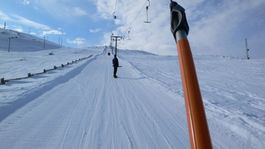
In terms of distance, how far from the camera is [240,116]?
6.40 meters

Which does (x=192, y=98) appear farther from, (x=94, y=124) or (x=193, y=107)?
(x=94, y=124)

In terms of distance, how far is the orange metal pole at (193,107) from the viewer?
1.38 meters

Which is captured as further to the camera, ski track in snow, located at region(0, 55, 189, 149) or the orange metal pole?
ski track in snow, located at region(0, 55, 189, 149)

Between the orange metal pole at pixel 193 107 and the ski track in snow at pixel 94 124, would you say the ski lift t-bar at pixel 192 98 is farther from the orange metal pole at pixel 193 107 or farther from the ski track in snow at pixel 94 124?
the ski track in snow at pixel 94 124

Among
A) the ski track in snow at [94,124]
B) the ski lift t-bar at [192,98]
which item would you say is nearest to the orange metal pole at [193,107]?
the ski lift t-bar at [192,98]

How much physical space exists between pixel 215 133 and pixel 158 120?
5.05 feet

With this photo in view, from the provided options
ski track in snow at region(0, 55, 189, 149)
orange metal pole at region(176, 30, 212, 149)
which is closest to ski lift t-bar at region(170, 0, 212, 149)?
orange metal pole at region(176, 30, 212, 149)

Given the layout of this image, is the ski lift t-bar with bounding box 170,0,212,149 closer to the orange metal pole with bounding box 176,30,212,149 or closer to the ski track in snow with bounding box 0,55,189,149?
the orange metal pole with bounding box 176,30,212,149

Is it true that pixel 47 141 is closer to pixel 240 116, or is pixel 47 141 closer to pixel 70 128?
pixel 70 128

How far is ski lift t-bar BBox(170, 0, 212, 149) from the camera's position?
1385 millimetres

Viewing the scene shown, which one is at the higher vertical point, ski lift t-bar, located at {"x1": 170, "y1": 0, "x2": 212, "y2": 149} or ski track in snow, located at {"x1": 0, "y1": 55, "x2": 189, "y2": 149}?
ski lift t-bar, located at {"x1": 170, "y1": 0, "x2": 212, "y2": 149}

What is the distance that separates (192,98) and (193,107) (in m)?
0.06

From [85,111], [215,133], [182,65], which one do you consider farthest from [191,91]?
[85,111]

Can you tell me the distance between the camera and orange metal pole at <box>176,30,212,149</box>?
1.38 m
